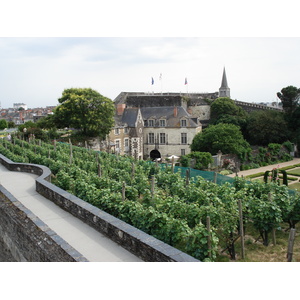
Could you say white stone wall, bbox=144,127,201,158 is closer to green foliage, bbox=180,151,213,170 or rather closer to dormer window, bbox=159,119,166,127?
dormer window, bbox=159,119,166,127

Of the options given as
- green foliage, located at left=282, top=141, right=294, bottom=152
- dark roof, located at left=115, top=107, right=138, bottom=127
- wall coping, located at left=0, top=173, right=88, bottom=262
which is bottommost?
green foliage, located at left=282, top=141, right=294, bottom=152

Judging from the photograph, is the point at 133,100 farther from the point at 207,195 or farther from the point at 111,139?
the point at 207,195

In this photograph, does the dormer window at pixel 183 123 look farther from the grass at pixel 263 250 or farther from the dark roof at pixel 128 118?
the grass at pixel 263 250

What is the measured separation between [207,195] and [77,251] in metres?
4.65

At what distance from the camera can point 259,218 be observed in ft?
29.8

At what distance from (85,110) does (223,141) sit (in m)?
14.0

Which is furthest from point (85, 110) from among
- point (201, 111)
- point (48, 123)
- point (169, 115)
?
point (201, 111)

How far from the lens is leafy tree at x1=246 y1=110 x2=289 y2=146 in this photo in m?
39.1

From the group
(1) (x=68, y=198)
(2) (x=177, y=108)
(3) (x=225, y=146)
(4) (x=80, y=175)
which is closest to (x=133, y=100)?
(2) (x=177, y=108)

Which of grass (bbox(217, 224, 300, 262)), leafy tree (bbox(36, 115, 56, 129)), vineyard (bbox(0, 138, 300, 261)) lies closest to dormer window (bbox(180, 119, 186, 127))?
leafy tree (bbox(36, 115, 56, 129))

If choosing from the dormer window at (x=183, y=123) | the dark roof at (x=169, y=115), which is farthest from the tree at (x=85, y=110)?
the dormer window at (x=183, y=123)

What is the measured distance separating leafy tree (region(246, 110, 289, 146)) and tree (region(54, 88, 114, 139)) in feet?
58.8

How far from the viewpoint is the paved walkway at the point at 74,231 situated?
7312mm

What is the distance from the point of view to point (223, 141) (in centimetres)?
3117
